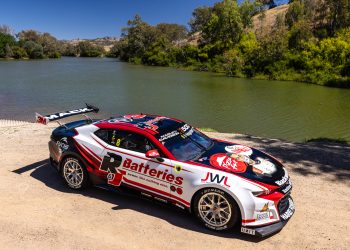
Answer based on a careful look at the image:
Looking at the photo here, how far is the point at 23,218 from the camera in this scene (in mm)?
5637

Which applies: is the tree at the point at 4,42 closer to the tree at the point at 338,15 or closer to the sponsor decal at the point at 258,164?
the tree at the point at 338,15

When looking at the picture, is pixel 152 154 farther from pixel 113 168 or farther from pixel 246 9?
pixel 246 9

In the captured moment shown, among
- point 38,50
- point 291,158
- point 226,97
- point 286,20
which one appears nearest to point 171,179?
point 291,158

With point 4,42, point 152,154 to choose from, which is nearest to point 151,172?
point 152,154

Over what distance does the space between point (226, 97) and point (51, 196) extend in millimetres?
23623

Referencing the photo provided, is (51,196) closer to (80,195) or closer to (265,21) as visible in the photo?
(80,195)

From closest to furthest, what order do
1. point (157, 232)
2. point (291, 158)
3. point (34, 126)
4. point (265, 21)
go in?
1. point (157, 232)
2. point (291, 158)
3. point (34, 126)
4. point (265, 21)

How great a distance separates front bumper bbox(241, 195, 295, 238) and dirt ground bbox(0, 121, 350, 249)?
180 millimetres

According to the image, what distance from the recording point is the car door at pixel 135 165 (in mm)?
5457

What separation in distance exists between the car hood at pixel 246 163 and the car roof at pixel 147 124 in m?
0.81

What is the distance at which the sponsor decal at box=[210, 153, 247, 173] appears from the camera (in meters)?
5.18

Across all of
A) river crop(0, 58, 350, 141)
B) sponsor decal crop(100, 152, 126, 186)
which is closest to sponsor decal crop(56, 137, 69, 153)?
sponsor decal crop(100, 152, 126, 186)

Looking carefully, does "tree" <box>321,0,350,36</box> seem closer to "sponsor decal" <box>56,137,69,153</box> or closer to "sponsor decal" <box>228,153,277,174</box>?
"sponsor decal" <box>228,153,277,174</box>

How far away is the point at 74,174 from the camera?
6523 mm
